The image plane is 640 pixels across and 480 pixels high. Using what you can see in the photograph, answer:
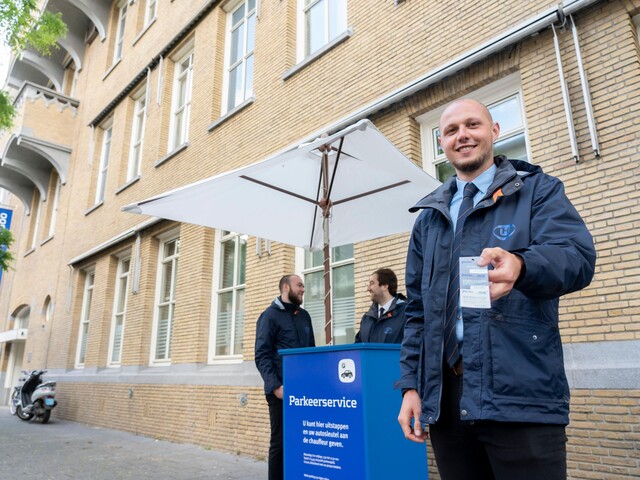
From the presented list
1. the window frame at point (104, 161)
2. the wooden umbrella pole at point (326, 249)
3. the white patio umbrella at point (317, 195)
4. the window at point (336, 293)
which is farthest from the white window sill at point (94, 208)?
the wooden umbrella pole at point (326, 249)

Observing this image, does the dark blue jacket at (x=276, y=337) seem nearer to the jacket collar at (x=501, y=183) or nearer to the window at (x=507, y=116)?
the window at (x=507, y=116)

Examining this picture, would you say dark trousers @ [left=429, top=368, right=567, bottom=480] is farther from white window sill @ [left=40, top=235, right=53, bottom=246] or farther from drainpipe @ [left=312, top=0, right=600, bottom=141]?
white window sill @ [left=40, top=235, right=53, bottom=246]

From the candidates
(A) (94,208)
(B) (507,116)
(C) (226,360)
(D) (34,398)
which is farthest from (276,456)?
(A) (94,208)

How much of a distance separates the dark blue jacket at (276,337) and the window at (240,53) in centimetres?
591

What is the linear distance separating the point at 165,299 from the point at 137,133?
554 centimetres

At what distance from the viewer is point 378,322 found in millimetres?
4605

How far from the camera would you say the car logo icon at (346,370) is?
3.31 m

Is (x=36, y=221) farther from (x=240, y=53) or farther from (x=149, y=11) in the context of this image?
(x=240, y=53)

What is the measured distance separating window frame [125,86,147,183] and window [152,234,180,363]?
3.08 metres

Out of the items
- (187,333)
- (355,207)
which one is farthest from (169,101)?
(355,207)

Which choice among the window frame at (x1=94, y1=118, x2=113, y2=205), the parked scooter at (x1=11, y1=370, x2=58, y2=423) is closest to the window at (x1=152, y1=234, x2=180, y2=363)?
the parked scooter at (x1=11, y1=370, x2=58, y2=423)

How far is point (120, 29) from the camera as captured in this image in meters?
16.6

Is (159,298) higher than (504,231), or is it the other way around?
(159,298)

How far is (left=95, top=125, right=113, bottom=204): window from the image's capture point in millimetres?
15506
